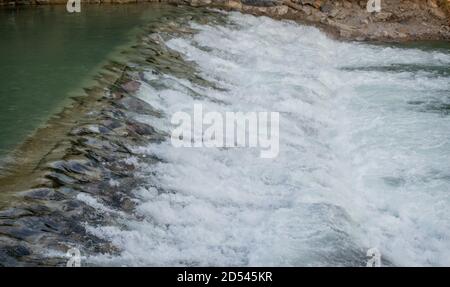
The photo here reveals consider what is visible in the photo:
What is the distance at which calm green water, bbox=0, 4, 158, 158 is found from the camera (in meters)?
7.35

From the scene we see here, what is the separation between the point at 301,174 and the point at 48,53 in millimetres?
5319

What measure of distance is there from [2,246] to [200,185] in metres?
2.14

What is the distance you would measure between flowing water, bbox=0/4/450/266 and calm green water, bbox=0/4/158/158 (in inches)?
38.6

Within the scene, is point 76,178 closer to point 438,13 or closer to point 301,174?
point 301,174

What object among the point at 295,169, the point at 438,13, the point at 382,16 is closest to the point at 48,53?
the point at 295,169

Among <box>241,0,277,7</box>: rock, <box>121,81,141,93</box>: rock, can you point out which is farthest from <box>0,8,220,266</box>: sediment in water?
<box>241,0,277,7</box>: rock

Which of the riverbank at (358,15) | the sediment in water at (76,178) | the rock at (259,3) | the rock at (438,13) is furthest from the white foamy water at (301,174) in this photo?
the rock at (438,13)

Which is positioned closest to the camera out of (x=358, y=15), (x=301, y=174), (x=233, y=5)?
(x=301, y=174)

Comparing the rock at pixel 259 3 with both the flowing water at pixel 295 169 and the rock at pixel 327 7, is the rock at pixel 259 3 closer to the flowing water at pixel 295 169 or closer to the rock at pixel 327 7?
the rock at pixel 327 7

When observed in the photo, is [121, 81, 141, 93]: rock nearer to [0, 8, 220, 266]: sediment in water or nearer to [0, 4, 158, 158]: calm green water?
[0, 8, 220, 266]: sediment in water

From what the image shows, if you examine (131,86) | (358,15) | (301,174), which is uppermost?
(358,15)

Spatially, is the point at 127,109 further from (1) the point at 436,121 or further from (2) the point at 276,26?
(2) the point at 276,26

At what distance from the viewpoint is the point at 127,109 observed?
7.42 metres

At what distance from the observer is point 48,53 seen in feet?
33.2
